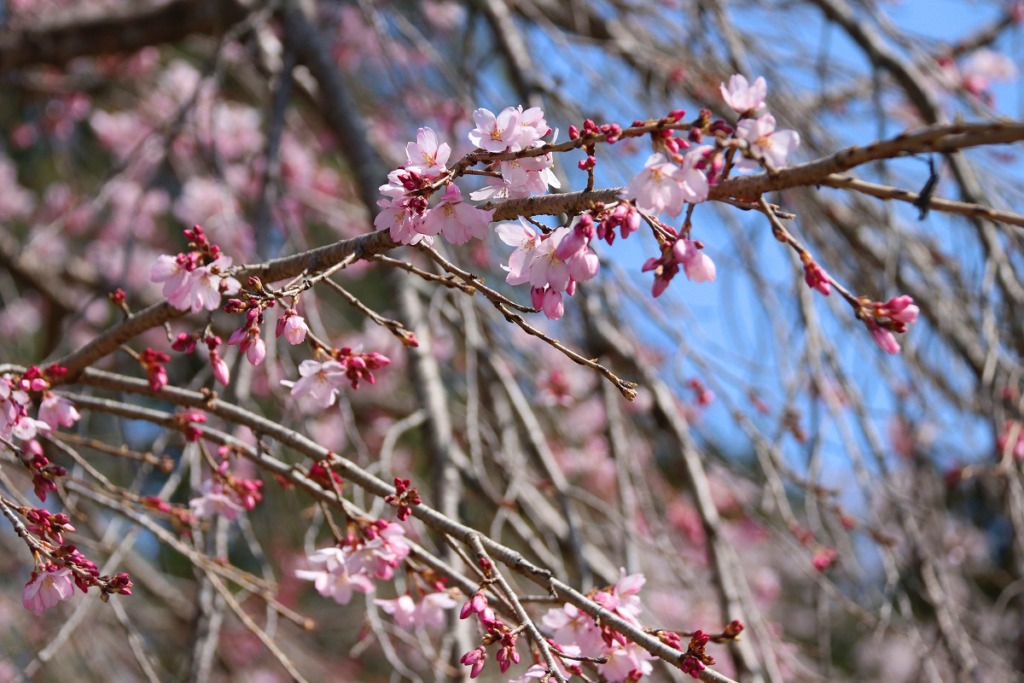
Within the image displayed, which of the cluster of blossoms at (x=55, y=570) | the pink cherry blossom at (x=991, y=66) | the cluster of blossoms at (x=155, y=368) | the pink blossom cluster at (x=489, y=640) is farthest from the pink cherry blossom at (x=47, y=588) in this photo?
the pink cherry blossom at (x=991, y=66)

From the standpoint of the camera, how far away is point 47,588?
106cm

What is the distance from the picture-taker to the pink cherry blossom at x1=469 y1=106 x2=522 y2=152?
95 cm

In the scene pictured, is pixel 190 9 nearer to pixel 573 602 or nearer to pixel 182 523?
pixel 182 523

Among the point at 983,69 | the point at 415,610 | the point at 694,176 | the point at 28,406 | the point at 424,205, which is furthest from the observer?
the point at 983,69

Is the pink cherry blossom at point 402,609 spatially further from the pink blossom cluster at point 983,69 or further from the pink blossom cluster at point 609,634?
the pink blossom cluster at point 983,69

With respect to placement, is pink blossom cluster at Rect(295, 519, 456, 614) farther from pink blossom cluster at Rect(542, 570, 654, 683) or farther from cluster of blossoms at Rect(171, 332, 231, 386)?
cluster of blossoms at Rect(171, 332, 231, 386)

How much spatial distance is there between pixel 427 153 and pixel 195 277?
0.36 metres

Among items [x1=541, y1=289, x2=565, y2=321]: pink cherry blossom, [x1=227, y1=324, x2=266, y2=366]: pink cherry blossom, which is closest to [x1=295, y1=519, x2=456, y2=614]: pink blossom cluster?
[x1=227, y1=324, x2=266, y2=366]: pink cherry blossom

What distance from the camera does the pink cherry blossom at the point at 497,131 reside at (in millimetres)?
950

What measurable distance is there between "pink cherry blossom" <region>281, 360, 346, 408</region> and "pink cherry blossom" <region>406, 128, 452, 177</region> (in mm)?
307

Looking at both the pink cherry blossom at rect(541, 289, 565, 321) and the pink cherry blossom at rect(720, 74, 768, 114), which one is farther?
the pink cherry blossom at rect(541, 289, 565, 321)

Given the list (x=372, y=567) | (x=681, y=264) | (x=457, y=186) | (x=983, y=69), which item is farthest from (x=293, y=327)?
(x=983, y=69)

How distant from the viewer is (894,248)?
2186 mm

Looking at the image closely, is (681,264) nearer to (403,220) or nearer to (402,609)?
(403,220)
